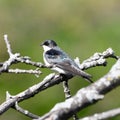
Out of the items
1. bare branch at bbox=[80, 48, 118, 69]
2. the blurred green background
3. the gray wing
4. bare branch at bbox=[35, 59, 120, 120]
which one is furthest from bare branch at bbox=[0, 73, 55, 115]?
the blurred green background

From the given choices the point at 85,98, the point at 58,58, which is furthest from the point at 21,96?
the point at 58,58

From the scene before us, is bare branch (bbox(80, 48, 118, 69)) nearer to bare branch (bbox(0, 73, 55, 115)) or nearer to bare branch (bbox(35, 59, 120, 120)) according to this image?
bare branch (bbox(0, 73, 55, 115))

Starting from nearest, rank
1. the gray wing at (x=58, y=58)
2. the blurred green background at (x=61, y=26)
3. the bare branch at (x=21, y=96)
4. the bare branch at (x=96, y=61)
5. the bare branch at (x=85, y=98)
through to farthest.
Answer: the bare branch at (x=85, y=98), the bare branch at (x=21, y=96), the bare branch at (x=96, y=61), the gray wing at (x=58, y=58), the blurred green background at (x=61, y=26)

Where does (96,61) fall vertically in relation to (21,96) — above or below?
above

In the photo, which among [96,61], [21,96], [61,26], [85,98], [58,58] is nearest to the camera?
[85,98]

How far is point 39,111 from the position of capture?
9016 millimetres

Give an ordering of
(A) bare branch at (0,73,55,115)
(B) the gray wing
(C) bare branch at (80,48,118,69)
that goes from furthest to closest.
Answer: (B) the gray wing, (C) bare branch at (80,48,118,69), (A) bare branch at (0,73,55,115)

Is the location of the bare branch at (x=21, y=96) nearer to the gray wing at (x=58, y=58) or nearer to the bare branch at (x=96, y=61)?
the bare branch at (x=96, y=61)

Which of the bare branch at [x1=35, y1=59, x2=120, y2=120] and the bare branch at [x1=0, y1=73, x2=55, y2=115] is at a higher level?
the bare branch at [x1=0, y1=73, x2=55, y2=115]

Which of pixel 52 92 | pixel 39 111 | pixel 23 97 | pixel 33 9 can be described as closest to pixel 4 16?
pixel 33 9

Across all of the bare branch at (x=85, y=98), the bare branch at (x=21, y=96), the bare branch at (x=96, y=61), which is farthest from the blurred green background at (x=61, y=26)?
the bare branch at (x=85, y=98)

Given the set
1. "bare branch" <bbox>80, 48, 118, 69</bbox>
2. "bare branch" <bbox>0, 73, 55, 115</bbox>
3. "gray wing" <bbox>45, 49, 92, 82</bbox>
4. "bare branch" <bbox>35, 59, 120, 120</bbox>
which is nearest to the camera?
"bare branch" <bbox>35, 59, 120, 120</bbox>

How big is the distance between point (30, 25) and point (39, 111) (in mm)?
4507

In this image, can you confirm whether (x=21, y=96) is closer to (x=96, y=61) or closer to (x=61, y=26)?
(x=96, y=61)
